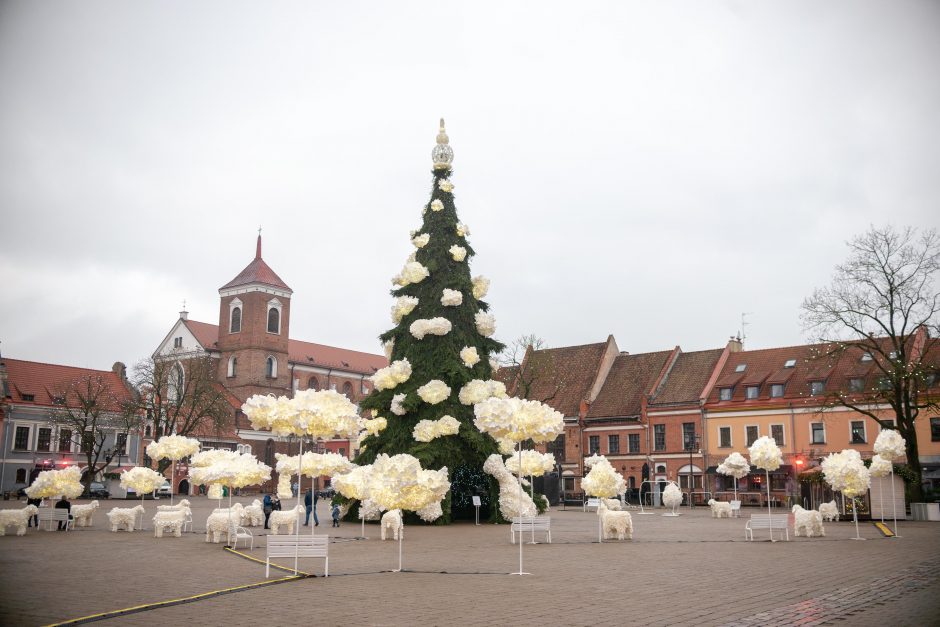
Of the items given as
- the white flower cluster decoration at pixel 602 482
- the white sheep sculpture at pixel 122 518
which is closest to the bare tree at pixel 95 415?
the white sheep sculpture at pixel 122 518

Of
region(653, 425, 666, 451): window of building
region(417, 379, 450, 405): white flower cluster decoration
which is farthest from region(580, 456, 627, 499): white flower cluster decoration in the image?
→ region(653, 425, 666, 451): window of building

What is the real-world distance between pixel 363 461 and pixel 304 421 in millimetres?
15690

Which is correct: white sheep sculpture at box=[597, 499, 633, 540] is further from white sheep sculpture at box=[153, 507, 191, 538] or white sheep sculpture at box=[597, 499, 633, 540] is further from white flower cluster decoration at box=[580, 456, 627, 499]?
white sheep sculpture at box=[153, 507, 191, 538]

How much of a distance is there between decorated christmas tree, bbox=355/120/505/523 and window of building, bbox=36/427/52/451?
40866 mm

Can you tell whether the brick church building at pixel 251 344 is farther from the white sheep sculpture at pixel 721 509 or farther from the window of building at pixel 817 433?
the white sheep sculpture at pixel 721 509

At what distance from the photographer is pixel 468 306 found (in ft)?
105

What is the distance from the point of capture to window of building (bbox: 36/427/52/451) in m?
60.4

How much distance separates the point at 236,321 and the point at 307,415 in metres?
75.9

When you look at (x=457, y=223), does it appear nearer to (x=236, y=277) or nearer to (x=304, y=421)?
(x=304, y=421)

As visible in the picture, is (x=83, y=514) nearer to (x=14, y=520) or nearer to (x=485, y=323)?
(x=14, y=520)

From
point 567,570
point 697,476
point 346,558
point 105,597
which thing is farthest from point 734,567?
point 697,476

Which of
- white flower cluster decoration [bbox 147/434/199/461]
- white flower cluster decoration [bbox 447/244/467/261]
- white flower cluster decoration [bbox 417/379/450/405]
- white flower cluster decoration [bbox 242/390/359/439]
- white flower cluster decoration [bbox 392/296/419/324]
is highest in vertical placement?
white flower cluster decoration [bbox 447/244/467/261]

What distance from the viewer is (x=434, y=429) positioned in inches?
1132

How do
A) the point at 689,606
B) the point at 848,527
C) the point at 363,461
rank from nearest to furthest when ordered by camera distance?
the point at 689,606 → the point at 848,527 → the point at 363,461
